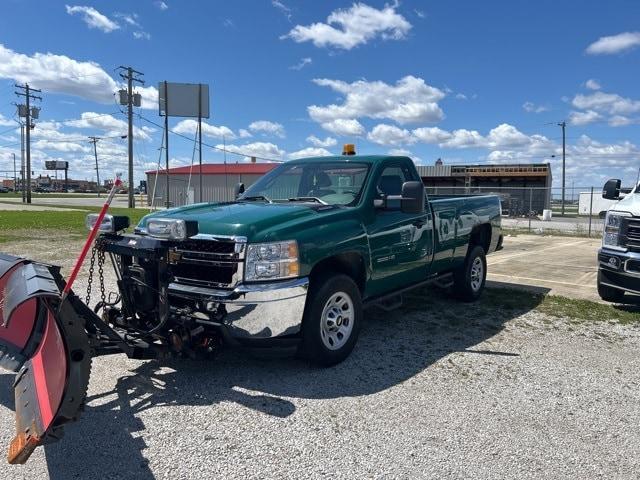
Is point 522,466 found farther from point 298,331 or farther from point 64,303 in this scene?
point 64,303

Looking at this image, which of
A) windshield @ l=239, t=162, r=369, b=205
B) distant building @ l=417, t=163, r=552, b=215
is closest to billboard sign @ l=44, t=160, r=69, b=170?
distant building @ l=417, t=163, r=552, b=215

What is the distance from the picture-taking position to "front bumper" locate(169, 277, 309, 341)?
3.95 meters

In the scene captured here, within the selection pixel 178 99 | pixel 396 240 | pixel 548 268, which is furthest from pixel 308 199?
pixel 178 99

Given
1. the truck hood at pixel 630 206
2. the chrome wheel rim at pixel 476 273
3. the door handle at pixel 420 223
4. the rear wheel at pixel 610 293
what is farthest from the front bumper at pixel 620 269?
the door handle at pixel 420 223

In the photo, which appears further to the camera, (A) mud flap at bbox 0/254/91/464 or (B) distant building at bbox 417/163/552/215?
(B) distant building at bbox 417/163/552/215

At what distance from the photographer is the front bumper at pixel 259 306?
12.9ft

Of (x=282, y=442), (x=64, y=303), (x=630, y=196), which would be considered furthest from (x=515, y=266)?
(x=64, y=303)

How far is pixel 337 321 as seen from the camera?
4.58m

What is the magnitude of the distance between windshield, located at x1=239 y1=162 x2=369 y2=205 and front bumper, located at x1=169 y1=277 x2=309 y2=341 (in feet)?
4.46

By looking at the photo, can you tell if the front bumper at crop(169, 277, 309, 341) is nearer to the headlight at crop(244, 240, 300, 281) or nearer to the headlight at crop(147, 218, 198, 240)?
the headlight at crop(244, 240, 300, 281)

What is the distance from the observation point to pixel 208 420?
3.59 metres

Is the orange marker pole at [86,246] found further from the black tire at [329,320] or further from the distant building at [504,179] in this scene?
the distant building at [504,179]

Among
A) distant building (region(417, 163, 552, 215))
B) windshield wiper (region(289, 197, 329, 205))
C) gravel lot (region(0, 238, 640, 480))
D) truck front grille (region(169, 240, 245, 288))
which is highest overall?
distant building (region(417, 163, 552, 215))

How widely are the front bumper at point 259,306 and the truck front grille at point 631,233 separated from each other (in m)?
4.74
